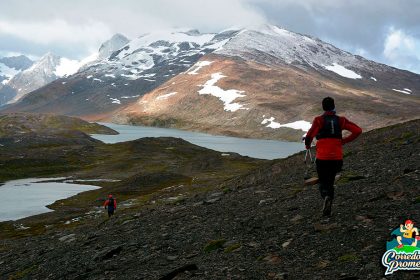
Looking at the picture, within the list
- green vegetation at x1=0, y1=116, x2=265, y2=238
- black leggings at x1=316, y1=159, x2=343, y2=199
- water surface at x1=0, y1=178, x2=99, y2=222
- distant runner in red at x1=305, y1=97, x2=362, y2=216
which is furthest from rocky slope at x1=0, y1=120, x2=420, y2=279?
water surface at x1=0, y1=178, x2=99, y2=222

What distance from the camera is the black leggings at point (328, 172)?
16.0 meters

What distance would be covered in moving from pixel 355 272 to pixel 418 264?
1.58 meters

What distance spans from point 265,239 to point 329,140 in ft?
14.2

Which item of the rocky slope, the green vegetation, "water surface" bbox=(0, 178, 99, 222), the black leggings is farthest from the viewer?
"water surface" bbox=(0, 178, 99, 222)

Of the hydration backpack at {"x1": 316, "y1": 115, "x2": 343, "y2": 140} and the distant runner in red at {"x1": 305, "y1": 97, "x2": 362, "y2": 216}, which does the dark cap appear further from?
the hydration backpack at {"x1": 316, "y1": 115, "x2": 343, "y2": 140}

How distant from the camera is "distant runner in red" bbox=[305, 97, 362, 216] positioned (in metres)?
15.9

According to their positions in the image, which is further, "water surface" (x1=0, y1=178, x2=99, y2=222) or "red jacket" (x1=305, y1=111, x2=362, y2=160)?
"water surface" (x1=0, y1=178, x2=99, y2=222)

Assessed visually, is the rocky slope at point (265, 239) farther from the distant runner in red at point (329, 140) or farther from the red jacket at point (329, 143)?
the red jacket at point (329, 143)

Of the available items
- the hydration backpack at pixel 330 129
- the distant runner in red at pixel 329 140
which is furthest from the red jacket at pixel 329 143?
the hydration backpack at pixel 330 129

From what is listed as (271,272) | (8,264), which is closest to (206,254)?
(271,272)

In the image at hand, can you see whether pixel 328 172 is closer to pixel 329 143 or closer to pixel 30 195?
pixel 329 143

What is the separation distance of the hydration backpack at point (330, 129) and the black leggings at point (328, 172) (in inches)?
35.0

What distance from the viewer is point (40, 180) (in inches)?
4577

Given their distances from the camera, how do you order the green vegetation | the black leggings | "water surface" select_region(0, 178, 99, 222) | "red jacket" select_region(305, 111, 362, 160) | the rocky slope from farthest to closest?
"water surface" select_region(0, 178, 99, 222), the green vegetation, the black leggings, "red jacket" select_region(305, 111, 362, 160), the rocky slope
